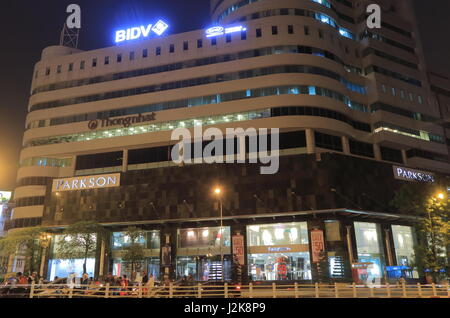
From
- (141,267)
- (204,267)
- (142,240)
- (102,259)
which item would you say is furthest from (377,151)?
(102,259)

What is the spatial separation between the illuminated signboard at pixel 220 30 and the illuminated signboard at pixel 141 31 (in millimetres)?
9114

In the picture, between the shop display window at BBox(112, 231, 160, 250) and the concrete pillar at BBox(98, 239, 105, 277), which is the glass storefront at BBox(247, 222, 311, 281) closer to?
the shop display window at BBox(112, 231, 160, 250)

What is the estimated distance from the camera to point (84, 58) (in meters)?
67.9

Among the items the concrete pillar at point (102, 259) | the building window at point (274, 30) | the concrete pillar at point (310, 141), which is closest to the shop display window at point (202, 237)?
the concrete pillar at point (102, 259)

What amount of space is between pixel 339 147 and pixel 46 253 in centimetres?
4809

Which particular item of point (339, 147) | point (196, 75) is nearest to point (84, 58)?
point (196, 75)

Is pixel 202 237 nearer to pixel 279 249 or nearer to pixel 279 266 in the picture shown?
pixel 279 249

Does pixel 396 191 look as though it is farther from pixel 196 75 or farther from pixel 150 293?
pixel 150 293

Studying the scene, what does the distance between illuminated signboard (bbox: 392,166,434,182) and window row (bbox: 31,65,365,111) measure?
1601cm

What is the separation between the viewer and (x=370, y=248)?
51719 mm

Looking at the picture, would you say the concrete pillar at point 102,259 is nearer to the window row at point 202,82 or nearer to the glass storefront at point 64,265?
the glass storefront at point 64,265

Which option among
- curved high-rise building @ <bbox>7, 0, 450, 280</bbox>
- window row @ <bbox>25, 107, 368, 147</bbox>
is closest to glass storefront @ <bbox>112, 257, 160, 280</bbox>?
curved high-rise building @ <bbox>7, 0, 450, 280</bbox>

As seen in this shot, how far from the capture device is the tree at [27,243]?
178ft

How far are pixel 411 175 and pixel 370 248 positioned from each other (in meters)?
13.9
